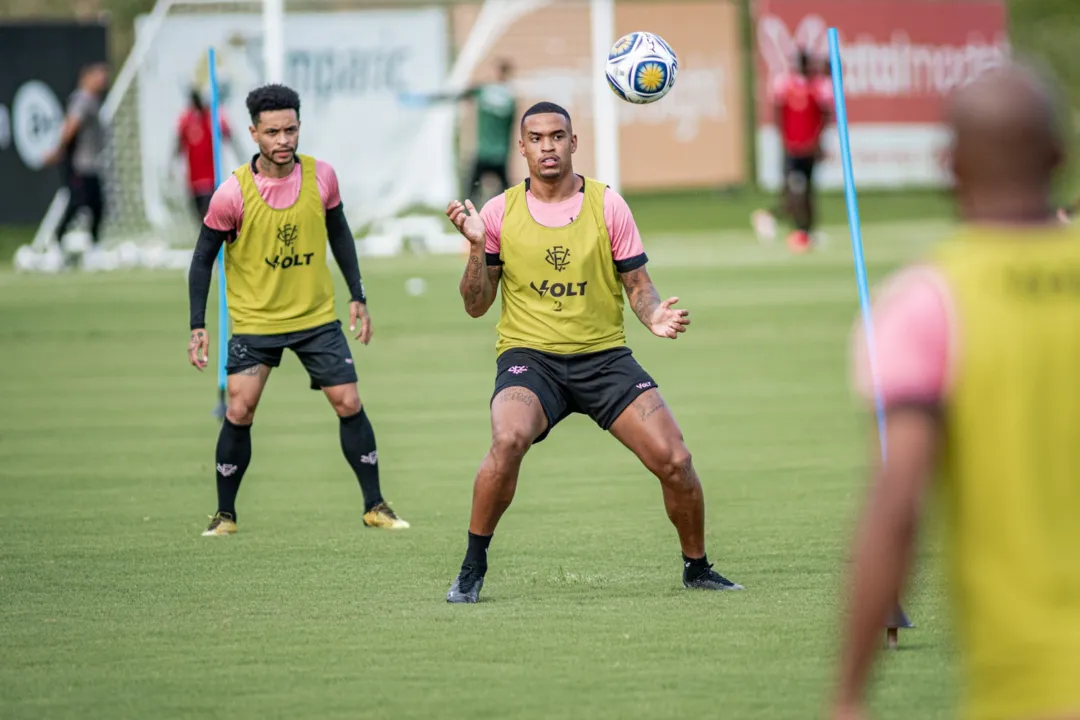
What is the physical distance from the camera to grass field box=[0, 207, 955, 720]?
632 cm

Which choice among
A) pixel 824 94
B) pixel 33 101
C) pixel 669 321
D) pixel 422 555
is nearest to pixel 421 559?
pixel 422 555

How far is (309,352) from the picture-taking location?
32.2 feet

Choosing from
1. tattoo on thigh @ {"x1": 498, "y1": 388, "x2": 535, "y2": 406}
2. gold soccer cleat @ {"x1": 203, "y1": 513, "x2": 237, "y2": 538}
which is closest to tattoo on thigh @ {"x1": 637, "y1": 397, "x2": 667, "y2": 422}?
tattoo on thigh @ {"x1": 498, "y1": 388, "x2": 535, "y2": 406}

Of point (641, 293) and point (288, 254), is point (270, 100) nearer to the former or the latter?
point (288, 254)

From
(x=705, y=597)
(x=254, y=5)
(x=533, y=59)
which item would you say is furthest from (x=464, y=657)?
(x=533, y=59)

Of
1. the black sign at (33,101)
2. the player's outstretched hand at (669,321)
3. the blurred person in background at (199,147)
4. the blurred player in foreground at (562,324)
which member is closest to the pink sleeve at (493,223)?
the blurred player in foreground at (562,324)

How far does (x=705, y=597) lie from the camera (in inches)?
307

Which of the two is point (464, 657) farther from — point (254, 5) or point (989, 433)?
point (254, 5)

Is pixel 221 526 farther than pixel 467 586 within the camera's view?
Yes

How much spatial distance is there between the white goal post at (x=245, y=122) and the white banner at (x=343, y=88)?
0.07ft

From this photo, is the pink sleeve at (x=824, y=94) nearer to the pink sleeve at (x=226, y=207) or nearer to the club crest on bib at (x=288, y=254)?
the club crest on bib at (x=288, y=254)

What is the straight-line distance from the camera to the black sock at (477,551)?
25.5 ft

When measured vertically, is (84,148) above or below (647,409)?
above

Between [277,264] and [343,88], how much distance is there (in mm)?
22098
